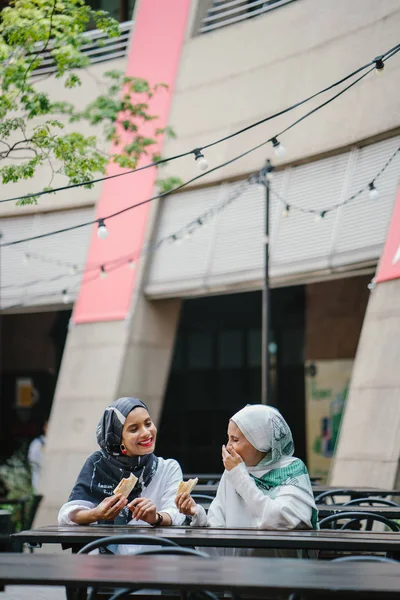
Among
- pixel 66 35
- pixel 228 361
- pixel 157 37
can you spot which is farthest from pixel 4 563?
pixel 228 361

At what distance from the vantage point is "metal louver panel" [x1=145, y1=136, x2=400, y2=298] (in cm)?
1202

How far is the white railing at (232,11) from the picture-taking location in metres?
14.2

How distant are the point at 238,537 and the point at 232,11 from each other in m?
11.5

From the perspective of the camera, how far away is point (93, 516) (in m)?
5.02

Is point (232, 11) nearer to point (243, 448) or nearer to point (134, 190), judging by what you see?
point (134, 190)

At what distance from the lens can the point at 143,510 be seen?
16.0 ft

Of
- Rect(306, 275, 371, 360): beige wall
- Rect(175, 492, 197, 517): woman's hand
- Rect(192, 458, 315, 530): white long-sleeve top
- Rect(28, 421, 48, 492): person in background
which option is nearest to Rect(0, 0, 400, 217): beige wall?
Rect(28, 421, 48, 492): person in background

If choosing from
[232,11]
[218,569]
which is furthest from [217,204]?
[218,569]

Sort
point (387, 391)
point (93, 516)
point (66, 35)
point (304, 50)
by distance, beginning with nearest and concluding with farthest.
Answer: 1. point (93, 516)
2. point (66, 35)
3. point (387, 391)
4. point (304, 50)

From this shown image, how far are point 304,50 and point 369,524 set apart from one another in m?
7.76

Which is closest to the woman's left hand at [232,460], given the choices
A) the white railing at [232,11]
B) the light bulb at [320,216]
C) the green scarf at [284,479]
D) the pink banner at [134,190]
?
the green scarf at [284,479]

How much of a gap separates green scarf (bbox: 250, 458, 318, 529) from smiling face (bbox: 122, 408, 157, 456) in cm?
68

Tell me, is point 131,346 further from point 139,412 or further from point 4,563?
point 4,563

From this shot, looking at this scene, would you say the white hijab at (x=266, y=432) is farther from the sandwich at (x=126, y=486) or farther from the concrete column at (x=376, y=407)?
the concrete column at (x=376, y=407)
